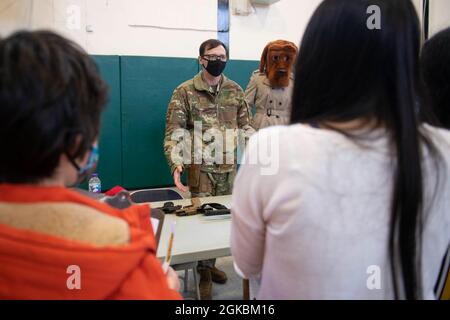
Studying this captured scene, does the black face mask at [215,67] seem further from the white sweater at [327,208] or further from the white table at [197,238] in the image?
the white sweater at [327,208]

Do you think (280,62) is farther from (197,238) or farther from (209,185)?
(197,238)

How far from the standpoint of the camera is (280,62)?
282 cm

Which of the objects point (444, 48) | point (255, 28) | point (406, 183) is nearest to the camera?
point (406, 183)

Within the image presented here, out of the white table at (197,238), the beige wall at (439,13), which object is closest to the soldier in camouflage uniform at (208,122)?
the white table at (197,238)

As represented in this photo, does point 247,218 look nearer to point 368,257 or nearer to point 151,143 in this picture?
point 368,257

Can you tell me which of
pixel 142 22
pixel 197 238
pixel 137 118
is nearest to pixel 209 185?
pixel 197 238

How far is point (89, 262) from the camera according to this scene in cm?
56

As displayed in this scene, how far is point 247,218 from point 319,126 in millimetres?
241

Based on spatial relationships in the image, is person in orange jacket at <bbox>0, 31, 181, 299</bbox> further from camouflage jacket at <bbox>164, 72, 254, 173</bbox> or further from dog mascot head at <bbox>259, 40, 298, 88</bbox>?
dog mascot head at <bbox>259, 40, 298, 88</bbox>

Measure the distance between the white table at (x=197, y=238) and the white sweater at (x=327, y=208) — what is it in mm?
692

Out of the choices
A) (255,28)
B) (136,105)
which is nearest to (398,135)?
(136,105)

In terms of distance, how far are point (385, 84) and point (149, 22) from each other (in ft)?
12.1

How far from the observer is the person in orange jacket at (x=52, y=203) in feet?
1.81

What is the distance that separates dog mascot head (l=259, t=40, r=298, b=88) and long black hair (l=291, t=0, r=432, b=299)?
2162 mm
